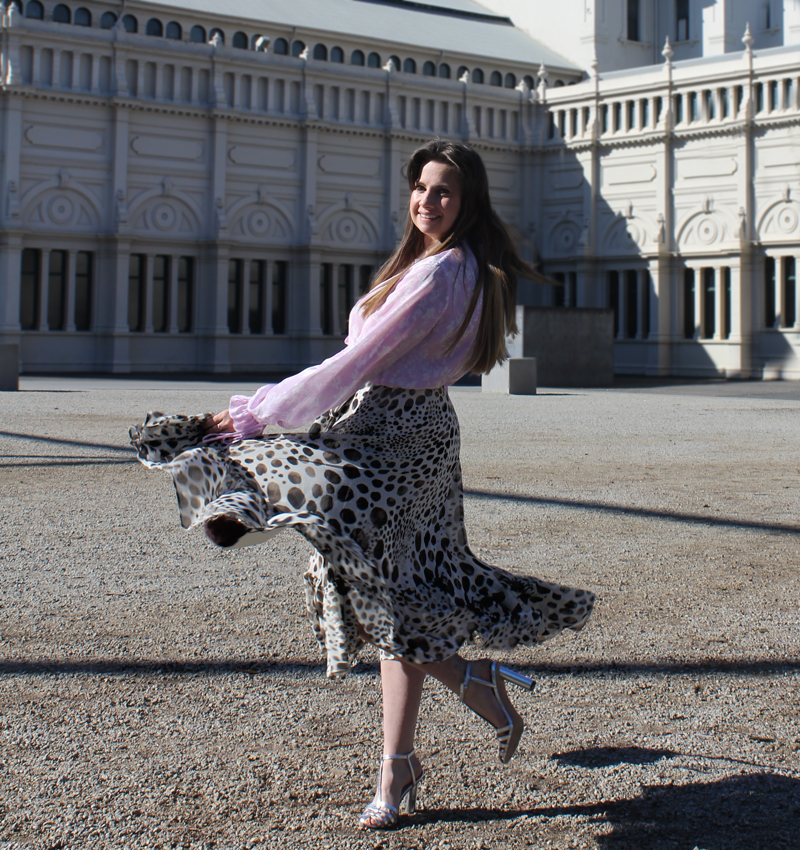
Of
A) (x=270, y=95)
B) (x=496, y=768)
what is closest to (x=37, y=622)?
(x=496, y=768)

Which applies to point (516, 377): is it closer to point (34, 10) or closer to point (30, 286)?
point (30, 286)

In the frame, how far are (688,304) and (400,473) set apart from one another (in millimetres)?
37904

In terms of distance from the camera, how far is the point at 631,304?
40.9m

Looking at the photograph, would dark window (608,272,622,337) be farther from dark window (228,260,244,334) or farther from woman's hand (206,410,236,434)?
woman's hand (206,410,236,434)

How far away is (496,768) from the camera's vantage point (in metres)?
3.55

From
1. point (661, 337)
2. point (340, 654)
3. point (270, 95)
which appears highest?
point (270, 95)

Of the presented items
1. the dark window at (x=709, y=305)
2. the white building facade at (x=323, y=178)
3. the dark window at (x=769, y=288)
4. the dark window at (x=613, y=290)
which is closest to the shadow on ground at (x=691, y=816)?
the white building facade at (x=323, y=178)

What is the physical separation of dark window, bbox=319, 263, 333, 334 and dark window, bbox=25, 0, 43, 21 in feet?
40.8

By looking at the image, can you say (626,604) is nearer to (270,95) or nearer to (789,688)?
(789,688)

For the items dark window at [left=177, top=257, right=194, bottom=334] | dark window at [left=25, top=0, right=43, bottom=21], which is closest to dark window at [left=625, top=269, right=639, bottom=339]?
dark window at [left=177, top=257, right=194, bottom=334]

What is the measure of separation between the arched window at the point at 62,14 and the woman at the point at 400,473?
3677 cm

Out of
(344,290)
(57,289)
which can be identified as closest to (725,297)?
(344,290)

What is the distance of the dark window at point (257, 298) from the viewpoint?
126 ft

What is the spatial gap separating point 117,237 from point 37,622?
31349 millimetres
